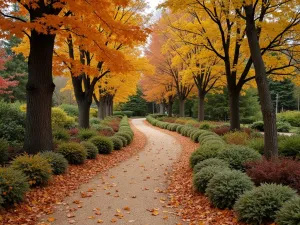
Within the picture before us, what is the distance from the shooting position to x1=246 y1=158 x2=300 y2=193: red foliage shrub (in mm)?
5387

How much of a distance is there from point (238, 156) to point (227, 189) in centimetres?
221

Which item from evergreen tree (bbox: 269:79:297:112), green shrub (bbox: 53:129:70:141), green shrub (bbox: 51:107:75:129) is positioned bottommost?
green shrub (bbox: 53:129:70:141)

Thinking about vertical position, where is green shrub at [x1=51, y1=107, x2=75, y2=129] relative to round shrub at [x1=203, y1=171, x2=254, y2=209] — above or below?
above

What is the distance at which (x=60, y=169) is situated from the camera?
7.20 meters

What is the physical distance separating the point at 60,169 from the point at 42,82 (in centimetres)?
257

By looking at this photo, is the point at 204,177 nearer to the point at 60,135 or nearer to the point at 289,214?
the point at 289,214

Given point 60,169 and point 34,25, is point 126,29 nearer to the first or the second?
point 34,25

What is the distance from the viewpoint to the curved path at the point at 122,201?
473cm

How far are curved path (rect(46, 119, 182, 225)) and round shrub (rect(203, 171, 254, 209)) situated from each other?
2.77ft

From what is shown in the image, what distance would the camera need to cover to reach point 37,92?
788 centimetres

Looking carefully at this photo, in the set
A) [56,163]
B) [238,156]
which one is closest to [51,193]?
[56,163]

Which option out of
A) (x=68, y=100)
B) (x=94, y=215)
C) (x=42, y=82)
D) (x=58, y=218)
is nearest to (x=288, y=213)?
(x=94, y=215)

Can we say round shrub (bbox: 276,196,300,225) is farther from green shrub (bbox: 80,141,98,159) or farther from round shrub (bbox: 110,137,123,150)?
round shrub (bbox: 110,137,123,150)

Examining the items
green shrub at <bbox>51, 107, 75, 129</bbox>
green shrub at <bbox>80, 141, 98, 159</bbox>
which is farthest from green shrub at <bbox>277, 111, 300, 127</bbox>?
green shrub at <bbox>80, 141, 98, 159</bbox>
